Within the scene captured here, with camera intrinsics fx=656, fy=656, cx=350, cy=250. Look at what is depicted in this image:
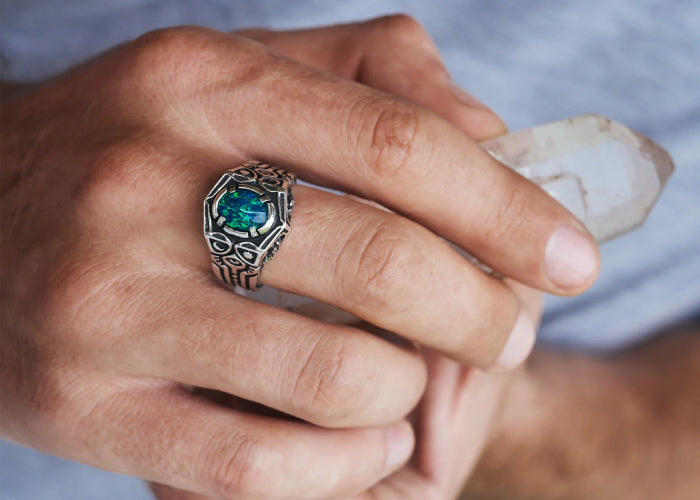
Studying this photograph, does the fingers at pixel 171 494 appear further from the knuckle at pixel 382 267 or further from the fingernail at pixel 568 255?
the fingernail at pixel 568 255

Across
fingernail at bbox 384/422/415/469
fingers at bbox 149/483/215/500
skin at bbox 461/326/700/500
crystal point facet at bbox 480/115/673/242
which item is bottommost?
Result: skin at bbox 461/326/700/500

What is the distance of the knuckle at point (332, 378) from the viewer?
0.67m

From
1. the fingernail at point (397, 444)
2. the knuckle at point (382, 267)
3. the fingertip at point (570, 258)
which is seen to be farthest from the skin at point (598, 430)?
the knuckle at point (382, 267)

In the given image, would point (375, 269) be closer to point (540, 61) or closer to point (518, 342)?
point (518, 342)

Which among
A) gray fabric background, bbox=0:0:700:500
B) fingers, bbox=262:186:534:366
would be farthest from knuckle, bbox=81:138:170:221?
gray fabric background, bbox=0:0:700:500

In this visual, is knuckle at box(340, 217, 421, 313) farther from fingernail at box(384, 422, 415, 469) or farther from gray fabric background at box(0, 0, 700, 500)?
gray fabric background at box(0, 0, 700, 500)

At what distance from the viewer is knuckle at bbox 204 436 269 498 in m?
0.69

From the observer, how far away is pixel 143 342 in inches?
26.8

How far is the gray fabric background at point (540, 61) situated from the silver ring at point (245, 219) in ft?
2.42

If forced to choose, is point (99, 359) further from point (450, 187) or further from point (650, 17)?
point (650, 17)

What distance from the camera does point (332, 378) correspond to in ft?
2.19

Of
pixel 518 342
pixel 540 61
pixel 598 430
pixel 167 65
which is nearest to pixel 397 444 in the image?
pixel 518 342

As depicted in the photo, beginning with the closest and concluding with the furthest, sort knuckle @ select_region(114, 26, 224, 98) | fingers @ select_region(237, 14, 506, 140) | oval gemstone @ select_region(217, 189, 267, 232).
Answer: oval gemstone @ select_region(217, 189, 267, 232)
knuckle @ select_region(114, 26, 224, 98)
fingers @ select_region(237, 14, 506, 140)

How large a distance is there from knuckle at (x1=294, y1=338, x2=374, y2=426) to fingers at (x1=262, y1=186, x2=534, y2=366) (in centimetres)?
4
